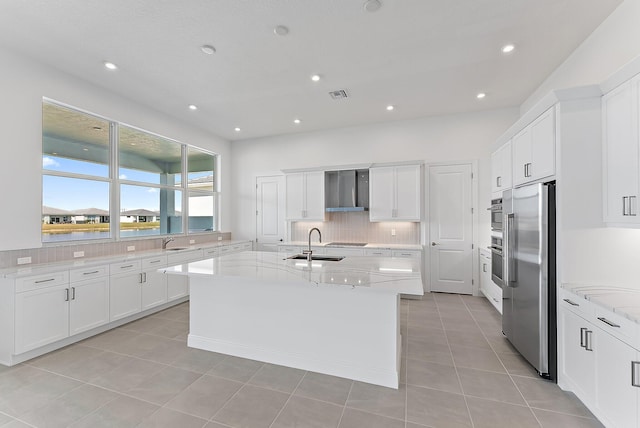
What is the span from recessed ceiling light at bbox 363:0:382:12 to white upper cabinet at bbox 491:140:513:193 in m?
2.18

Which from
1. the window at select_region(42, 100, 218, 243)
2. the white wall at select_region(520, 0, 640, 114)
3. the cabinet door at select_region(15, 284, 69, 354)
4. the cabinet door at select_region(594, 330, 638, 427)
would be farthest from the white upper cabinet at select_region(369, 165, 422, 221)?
the cabinet door at select_region(15, 284, 69, 354)

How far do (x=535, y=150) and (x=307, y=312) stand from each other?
105 inches

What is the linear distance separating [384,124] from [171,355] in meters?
4.96

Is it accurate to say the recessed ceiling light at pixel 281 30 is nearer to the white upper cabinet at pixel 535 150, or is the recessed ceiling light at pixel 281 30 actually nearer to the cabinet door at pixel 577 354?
the white upper cabinet at pixel 535 150

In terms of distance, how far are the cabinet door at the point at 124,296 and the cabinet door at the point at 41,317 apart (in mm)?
480

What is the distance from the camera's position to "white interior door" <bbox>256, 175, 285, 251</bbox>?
607 cm

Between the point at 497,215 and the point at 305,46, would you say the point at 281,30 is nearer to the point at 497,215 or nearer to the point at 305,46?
the point at 305,46

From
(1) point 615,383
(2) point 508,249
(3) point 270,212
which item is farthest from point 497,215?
(3) point 270,212

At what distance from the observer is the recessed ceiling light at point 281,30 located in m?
2.57

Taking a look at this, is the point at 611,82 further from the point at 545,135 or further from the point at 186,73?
the point at 186,73

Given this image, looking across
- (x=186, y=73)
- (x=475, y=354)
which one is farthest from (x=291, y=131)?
(x=475, y=354)

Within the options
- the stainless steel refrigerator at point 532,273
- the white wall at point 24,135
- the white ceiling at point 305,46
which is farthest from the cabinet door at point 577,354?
the white wall at point 24,135

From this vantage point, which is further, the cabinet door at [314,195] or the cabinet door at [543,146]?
the cabinet door at [314,195]

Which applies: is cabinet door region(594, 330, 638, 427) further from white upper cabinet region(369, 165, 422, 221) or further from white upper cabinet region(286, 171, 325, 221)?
white upper cabinet region(286, 171, 325, 221)
